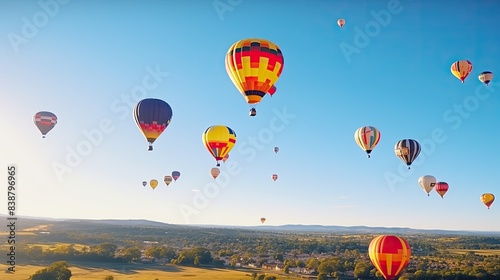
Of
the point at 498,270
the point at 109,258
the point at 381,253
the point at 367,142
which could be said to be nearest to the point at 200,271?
the point at 109,258

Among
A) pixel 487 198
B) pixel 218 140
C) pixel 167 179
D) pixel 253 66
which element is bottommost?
pixel 487 198

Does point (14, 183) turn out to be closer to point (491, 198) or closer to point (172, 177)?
point (172, 177)

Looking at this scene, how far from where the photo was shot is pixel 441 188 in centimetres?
4834

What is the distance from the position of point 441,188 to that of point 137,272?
3421cm

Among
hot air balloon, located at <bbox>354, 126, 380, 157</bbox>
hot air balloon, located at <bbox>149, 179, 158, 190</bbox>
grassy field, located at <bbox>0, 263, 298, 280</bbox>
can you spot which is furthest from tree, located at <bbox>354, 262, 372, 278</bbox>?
hot air balloon, located at <bbox>149, 179, 158, 190</bbox>

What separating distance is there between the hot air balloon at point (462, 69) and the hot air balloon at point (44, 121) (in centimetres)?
3387

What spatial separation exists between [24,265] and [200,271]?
63.3ft

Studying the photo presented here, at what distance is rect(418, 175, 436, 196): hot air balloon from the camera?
4806cm

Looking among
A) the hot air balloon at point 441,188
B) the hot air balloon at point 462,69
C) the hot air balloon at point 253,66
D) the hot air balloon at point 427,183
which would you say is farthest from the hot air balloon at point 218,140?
the hot air balloon at point 441,188

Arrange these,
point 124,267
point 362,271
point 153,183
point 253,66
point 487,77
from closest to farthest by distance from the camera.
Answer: point 253,66, point 487,77, point 362,271, point 124,267, point 153,183

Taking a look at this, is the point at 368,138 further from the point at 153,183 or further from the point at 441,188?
the point at 153,183

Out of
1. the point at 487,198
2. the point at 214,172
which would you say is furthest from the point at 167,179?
the point at 487,198

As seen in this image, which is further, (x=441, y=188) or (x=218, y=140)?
(x=441, y=188)

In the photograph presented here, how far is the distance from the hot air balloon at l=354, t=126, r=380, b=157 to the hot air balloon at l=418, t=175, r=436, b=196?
564 inches
